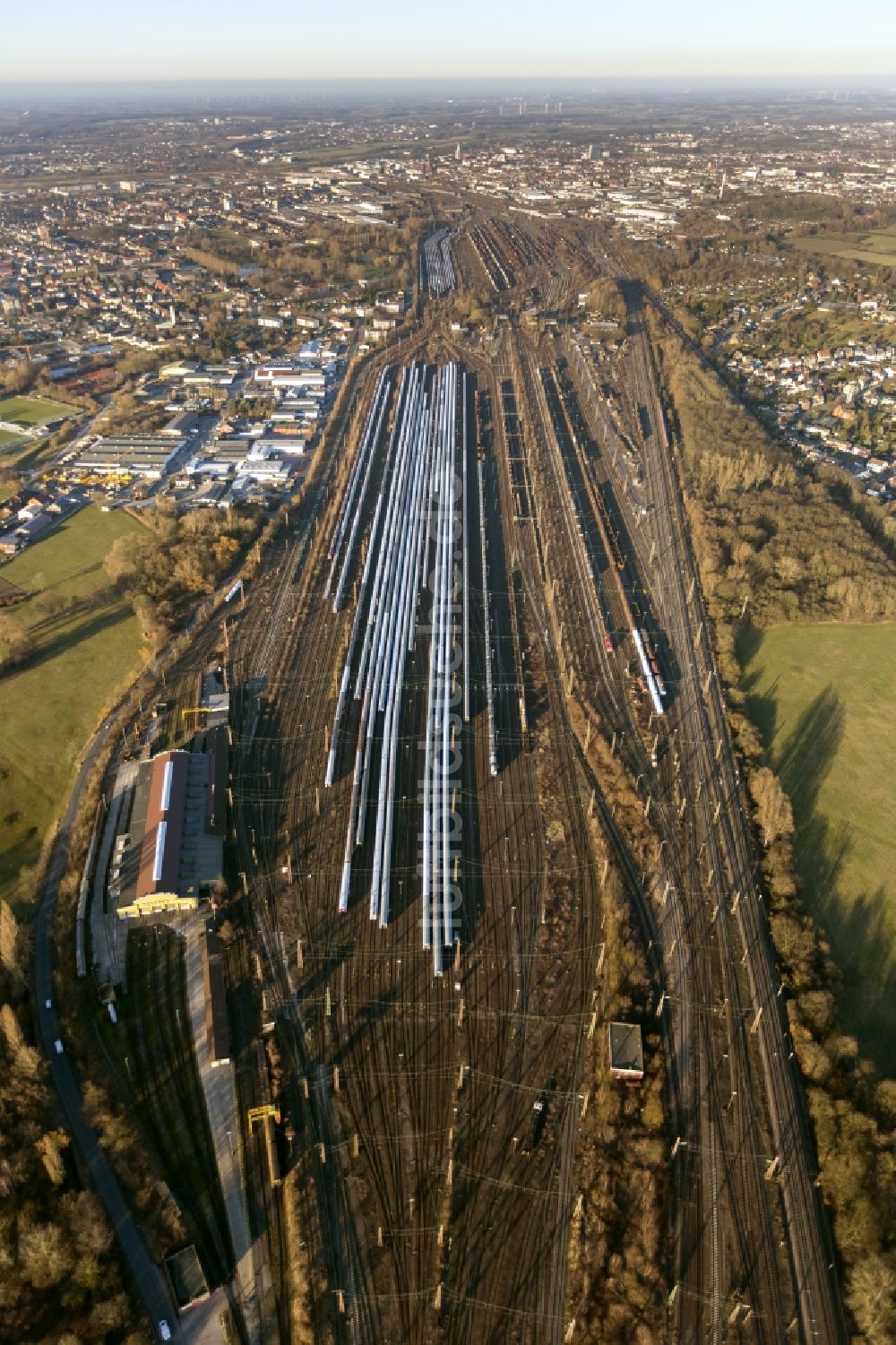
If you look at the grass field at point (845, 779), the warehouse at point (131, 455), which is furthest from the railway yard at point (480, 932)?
the warehouse at point (131, 455)

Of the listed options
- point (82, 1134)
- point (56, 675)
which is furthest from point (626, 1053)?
point (56, 675)

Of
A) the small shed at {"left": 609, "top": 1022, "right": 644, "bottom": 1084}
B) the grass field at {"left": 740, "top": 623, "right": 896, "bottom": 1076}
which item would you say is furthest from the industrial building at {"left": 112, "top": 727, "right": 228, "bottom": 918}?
the grass field at {"left": 740, "top": 623, "right": 896, "bottom": 1076}

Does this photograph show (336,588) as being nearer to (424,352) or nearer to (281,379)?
(281,379)

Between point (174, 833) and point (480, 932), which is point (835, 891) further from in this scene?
point (174, 833)

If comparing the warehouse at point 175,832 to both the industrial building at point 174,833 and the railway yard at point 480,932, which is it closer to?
the industrial building at point 174,833

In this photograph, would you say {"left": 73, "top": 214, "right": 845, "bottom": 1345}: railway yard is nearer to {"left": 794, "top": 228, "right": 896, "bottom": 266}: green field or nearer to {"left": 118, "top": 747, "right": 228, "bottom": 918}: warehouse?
{"left": 118, "top": 747, "right": 228, "bottom": 918}: warehouse

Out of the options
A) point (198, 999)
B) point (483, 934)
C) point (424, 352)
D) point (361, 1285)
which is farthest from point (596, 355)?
point (361, 1285)

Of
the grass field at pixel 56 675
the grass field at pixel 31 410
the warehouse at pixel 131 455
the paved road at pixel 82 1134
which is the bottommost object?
the paved road at pixel 82 1134
